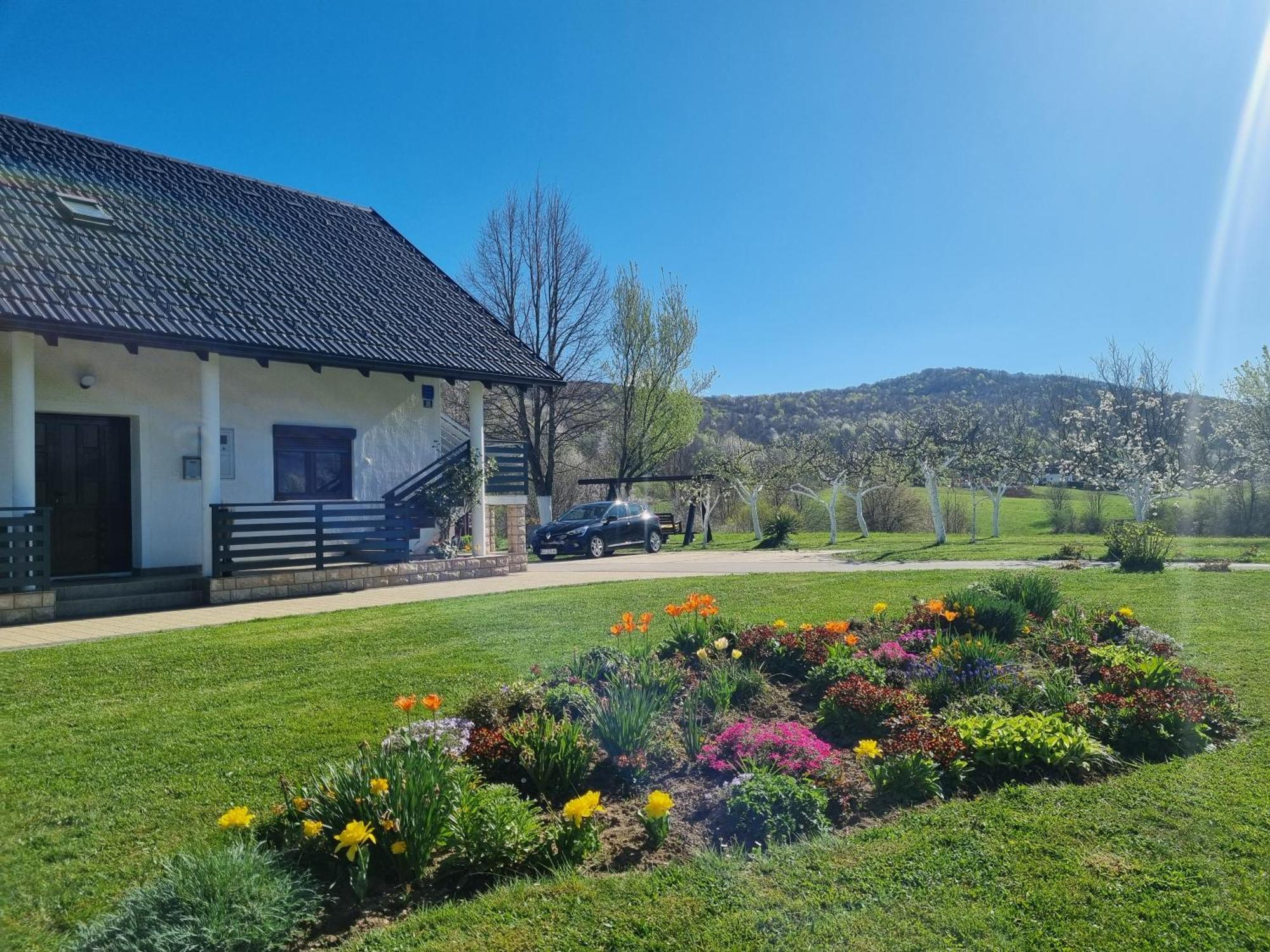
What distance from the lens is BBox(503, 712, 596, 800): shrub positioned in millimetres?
3887

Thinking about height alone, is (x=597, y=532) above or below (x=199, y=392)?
below

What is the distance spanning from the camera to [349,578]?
12.8 m

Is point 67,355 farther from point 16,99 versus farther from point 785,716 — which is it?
point 785,716

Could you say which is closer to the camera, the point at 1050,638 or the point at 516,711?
the point at 516,711

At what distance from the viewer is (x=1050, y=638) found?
6488mm

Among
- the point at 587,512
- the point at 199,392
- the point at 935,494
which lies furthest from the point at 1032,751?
the point at 935,494

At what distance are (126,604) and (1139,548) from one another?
15170 mm

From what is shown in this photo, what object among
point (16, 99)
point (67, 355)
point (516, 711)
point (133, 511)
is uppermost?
point (16, 99)

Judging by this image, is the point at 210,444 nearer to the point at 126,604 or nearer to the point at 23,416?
the point at 23,416

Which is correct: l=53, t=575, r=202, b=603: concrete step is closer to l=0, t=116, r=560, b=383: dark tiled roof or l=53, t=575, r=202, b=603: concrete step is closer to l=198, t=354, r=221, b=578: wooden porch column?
l=198, t=354, r=221, b=578: wooden porch column

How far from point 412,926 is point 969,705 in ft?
11.2

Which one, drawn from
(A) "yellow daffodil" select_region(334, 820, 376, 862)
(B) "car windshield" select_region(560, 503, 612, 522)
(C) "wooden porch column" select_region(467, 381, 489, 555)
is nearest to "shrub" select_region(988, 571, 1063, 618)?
(A) "yellow daffodil" select_region(334, 820, 376, 862)

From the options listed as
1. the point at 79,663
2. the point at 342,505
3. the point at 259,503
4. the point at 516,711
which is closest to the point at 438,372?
the point at 342,505

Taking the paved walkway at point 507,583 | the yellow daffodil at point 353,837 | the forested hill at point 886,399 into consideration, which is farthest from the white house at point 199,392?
the forested hill at point 886,399
